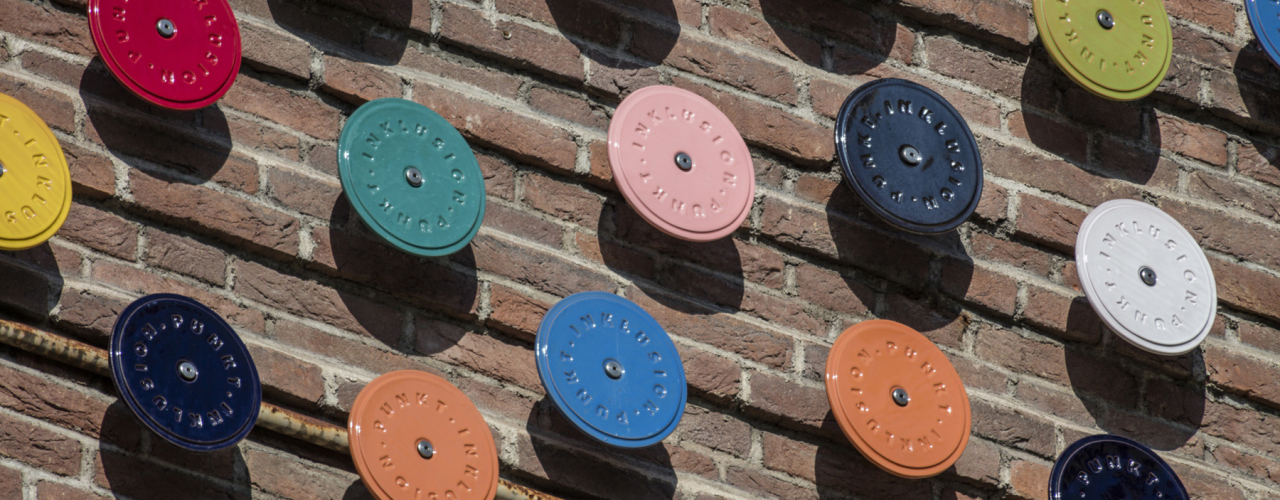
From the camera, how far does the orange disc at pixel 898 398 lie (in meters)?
1.65

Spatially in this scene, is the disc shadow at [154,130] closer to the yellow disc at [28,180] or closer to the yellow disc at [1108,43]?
the yellow disc at [28,180]

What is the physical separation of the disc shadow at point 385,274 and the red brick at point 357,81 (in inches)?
5.9

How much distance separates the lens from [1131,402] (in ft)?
6.15

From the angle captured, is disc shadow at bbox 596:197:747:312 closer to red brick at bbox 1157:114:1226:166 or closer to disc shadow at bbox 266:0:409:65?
disc shadow at bbox 266:0:409:65

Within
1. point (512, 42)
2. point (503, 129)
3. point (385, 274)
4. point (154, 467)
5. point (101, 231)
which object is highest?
point (512, 42)

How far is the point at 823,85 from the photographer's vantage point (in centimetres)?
188

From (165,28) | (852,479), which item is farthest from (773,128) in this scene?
(165,28)

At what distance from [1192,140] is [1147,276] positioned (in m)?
0.32

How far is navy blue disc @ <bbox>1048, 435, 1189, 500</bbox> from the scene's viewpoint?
174 centimetres

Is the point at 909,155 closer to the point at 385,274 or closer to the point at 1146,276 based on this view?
the point at 1146,276

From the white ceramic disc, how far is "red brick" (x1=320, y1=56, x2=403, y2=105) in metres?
1.05

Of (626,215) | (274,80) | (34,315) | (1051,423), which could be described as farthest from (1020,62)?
(34,315)

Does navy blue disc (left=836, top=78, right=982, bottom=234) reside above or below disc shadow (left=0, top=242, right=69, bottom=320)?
above

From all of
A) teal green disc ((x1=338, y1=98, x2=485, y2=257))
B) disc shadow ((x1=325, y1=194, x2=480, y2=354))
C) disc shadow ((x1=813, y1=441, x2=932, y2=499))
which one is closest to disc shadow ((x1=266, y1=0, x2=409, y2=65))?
teal green disc ((x1=338, y1=98, x2=485, y2=257))
